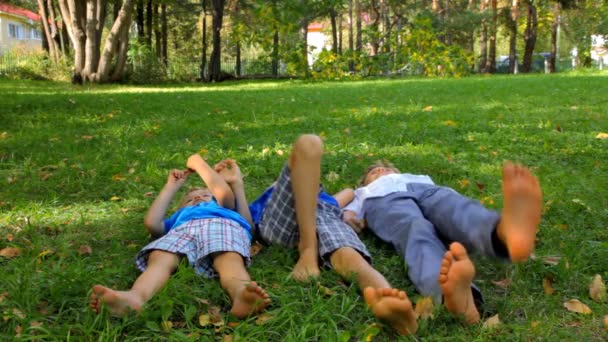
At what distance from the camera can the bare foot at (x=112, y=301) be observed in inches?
74.0

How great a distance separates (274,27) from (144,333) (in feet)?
38.6

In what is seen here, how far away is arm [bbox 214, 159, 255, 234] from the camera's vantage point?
112 inches

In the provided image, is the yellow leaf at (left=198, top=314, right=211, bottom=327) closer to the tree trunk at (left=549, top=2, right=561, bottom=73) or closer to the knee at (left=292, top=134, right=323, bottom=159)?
the knee at (left=292, top=134, right=323, bottom=159)

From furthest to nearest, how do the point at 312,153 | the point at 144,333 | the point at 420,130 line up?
the point at 420,130 < the point at 312,153 < the point at 144,333

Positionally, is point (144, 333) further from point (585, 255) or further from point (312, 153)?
point (585, 255)

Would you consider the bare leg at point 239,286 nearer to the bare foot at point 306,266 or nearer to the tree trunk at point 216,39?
the bare foot at point 306,266

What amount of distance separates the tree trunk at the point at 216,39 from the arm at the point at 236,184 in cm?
1894

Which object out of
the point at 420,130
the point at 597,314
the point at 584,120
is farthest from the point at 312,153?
the point at 584,120

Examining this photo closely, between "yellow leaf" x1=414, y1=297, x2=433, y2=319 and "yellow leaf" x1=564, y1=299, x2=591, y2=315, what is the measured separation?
0.57 m

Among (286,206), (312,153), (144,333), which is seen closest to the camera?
(144,333)

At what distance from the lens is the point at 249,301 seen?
76.0 inches

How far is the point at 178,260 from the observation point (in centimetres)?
232

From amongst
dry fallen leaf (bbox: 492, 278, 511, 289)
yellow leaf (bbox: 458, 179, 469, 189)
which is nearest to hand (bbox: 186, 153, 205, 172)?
dry fallen leaf (bbox: 492, 278, 511, 289)

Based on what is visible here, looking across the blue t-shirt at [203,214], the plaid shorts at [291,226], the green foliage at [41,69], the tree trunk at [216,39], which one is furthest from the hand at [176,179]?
the tree trunk at [216,39]
